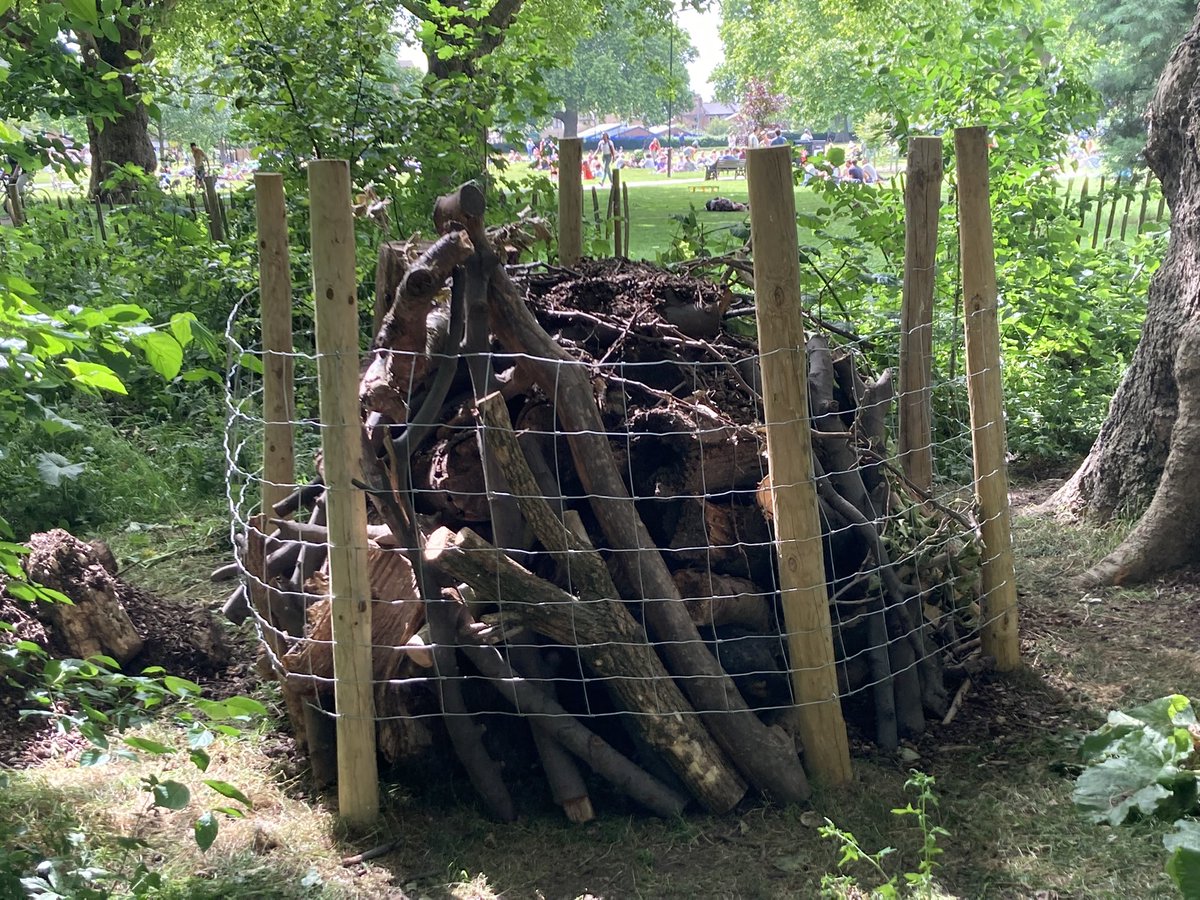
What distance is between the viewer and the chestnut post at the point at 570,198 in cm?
453

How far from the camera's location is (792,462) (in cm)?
308

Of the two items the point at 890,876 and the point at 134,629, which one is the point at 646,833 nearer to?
the point at 890,876

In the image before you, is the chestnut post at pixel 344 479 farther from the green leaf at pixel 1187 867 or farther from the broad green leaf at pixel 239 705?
the green leaf at pixel 1187 867

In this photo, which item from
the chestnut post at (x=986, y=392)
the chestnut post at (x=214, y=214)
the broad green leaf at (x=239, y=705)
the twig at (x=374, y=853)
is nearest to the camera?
the broad green leaf at (x=239, y=705)

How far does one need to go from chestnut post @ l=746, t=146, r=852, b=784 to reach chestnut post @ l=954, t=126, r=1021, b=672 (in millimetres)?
1007

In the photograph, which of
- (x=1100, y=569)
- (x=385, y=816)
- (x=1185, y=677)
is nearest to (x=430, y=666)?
(x=385, y=816)

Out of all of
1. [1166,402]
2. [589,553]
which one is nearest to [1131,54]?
[1166,402]

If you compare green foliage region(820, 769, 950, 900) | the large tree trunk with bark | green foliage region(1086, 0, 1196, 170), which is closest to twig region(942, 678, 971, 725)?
green foliage region(820, 769, 950, 900)

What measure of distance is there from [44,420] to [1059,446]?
228 inches

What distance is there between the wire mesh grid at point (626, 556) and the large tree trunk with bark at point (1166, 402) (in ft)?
4.10

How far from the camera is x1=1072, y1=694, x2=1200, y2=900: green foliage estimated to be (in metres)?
2.90

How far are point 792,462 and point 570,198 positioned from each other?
207 cm

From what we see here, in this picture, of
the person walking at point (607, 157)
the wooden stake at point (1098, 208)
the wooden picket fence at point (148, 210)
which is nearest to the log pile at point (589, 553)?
the wooden stake at point (1098, 208)

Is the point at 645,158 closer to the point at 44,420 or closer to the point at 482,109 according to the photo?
the point at 482,109
